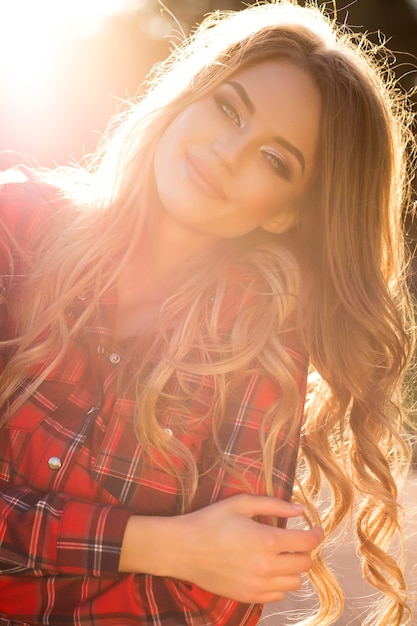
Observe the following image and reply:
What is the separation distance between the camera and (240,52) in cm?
264

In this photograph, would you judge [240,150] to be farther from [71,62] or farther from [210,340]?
[71,62]

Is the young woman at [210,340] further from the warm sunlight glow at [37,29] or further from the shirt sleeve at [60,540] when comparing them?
the warm sunlight glow at [37,29]

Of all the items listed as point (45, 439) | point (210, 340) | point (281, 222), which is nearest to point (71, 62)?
point (281, 222)

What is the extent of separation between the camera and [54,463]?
212 cm

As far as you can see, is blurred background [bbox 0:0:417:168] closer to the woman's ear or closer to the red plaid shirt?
the woman's ear

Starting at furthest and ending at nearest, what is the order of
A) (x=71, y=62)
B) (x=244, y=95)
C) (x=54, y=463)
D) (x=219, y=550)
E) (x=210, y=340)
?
(x=71, y=62)
(x=244, y=95)
(x=210, y=340)
(x=54, y=463)
(x=219, y=550)

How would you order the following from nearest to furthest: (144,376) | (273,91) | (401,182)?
(144,376) → (273,91) → (401,182)

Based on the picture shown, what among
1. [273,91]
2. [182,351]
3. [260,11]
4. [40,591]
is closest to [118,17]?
[260,11]

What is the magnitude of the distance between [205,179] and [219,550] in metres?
1.15

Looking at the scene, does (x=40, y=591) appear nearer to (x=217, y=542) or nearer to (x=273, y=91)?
(x=217, y=542)

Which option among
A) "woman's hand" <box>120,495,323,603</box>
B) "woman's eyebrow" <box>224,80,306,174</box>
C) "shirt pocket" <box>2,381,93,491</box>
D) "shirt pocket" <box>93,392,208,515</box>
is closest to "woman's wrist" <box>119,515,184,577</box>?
"woman's hand" <box>120,495,323,603</box>

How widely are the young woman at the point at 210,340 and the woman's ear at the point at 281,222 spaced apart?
11 mm

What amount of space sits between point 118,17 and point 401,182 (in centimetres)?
567

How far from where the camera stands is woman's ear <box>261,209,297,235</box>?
9.06ft
